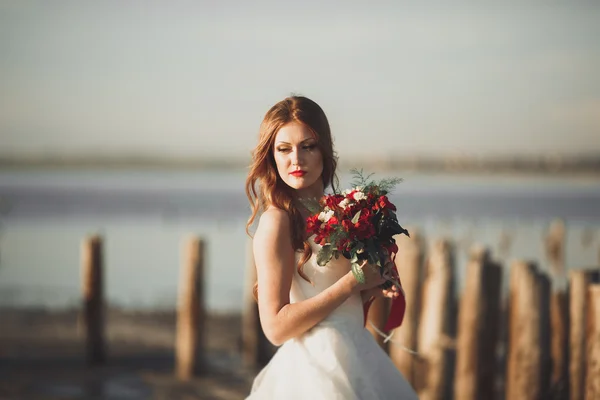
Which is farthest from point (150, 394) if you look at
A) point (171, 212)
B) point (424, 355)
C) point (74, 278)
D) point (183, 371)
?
point (171, 212)

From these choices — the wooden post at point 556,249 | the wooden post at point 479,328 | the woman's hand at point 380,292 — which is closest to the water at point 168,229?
the wooden post at point 556,249

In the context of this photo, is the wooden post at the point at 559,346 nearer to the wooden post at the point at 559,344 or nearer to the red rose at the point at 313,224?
the wooden post at the point at 559,344

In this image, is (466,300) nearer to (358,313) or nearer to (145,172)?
(358,313)

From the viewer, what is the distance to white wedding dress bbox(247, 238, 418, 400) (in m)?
3.59

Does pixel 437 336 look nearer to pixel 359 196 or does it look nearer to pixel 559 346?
pixel 559 346

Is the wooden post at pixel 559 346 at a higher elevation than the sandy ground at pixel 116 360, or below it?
higher

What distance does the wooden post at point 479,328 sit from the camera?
7.04 metres

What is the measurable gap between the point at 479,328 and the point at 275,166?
12.4 feet

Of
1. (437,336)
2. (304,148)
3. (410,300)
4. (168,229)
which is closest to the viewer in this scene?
(304,148)

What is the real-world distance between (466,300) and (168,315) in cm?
734

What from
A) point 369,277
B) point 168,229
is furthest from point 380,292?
point 168,229

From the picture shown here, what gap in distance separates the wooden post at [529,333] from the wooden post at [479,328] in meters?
0.31

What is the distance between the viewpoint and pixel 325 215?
357cm

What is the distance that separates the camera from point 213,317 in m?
13.4
